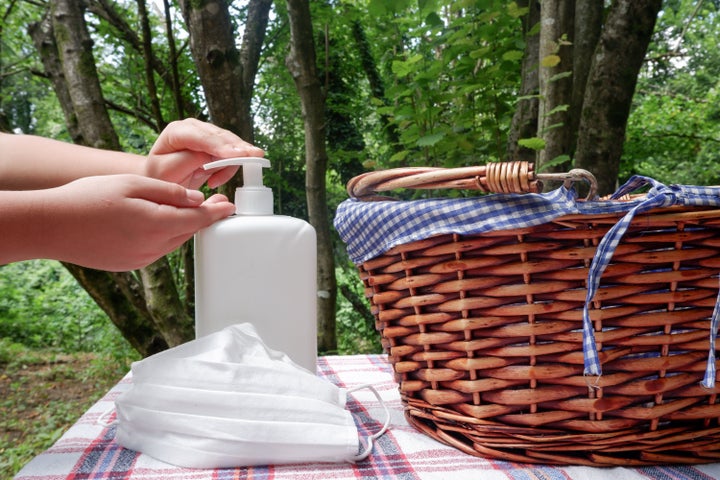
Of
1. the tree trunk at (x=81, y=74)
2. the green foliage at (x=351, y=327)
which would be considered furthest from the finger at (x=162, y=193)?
the green foliage at (x=351, y=327)

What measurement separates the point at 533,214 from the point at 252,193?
0.28m

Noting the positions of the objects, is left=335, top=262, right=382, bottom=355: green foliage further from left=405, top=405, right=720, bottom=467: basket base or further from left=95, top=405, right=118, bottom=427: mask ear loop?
left=405, top=405, right=720, bottom=467: basket base

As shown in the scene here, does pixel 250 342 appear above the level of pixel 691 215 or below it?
below

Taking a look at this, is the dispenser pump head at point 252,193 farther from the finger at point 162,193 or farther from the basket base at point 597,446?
the basket base at point 597,446

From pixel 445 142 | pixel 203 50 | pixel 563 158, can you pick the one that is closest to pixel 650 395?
pixel 563 158

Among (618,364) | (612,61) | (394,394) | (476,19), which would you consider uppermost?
(476,19)

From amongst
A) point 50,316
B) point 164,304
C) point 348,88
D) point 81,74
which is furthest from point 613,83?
point 50,316

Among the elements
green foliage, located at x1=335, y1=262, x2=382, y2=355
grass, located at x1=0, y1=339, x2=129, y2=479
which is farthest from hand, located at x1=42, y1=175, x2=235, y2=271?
grass, located at x1=0, y1=339, x2=129, y2=479

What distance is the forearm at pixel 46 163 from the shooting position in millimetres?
632

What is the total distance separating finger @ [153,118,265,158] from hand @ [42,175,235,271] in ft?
0.39

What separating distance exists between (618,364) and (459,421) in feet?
0.45

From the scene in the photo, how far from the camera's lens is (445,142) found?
118cm

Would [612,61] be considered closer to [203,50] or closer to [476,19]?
[476,19]

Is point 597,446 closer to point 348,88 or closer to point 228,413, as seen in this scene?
point 228,413
